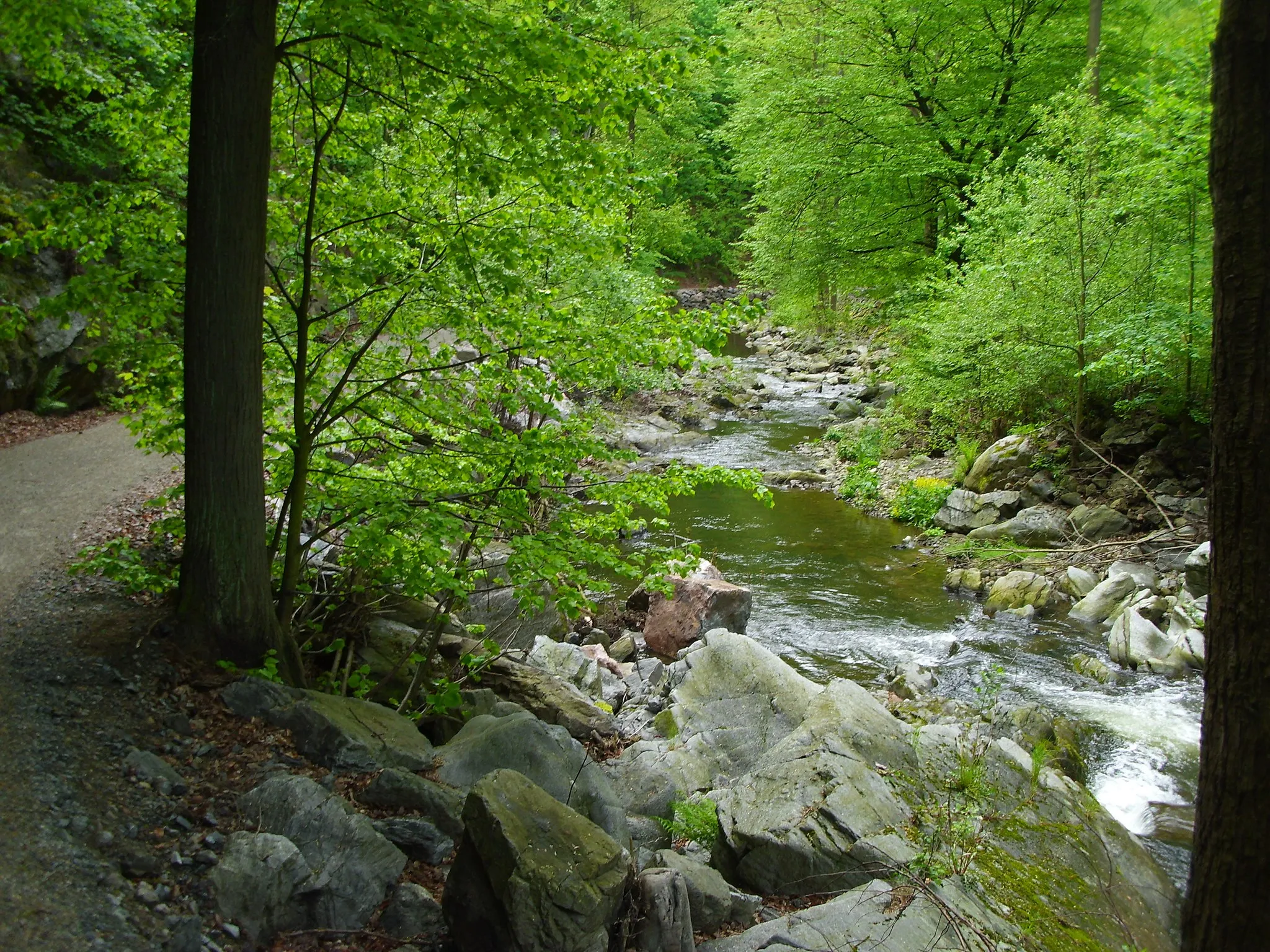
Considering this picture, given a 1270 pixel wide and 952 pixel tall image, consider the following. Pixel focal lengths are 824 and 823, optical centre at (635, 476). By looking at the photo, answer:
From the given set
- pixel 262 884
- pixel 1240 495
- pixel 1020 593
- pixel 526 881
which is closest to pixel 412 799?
pixel 262 884

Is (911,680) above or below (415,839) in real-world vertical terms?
below

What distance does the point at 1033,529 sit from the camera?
44.3 ft

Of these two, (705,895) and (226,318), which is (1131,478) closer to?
(705,895)

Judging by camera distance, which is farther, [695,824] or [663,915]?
[695,824]

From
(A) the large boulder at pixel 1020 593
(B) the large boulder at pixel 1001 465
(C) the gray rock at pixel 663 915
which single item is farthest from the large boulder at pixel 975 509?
(C) the gray rock at pixel 663 915

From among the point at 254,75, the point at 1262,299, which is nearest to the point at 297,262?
the point at 254,75

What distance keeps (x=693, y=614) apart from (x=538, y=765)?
16.9 ft

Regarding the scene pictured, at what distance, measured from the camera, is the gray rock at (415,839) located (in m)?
4.47

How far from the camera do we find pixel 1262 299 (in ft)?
8.18

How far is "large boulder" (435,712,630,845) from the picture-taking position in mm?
5398

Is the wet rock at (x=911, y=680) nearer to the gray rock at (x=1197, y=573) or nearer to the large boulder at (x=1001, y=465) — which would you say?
the gray rock at (x=1197, y=573)

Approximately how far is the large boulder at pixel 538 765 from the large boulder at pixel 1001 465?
11863mm

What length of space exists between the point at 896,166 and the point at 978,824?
→ 17156mm

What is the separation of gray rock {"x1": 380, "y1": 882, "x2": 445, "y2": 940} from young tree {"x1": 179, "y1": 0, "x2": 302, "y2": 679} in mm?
2035
